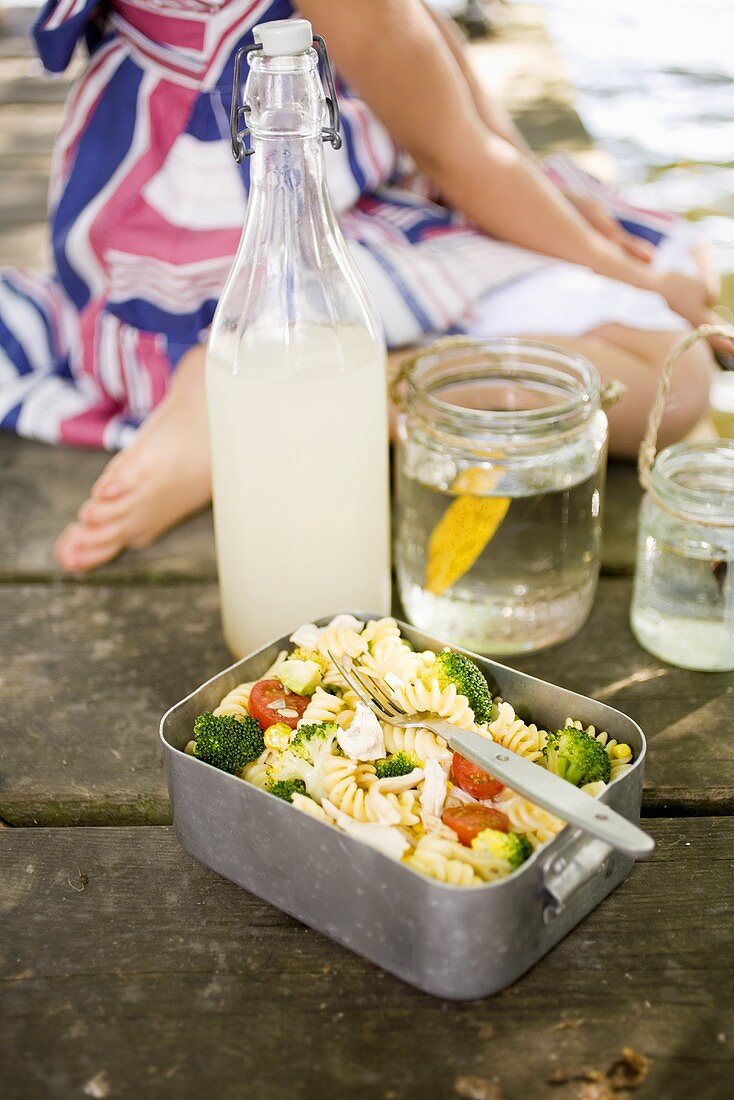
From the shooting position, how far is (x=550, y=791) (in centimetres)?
78

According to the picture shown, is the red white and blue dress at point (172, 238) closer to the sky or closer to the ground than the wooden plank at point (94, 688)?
closer to the sky

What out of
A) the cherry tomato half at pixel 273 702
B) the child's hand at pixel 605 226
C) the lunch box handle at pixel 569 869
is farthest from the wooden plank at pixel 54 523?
the child's hand at pixel 605 226

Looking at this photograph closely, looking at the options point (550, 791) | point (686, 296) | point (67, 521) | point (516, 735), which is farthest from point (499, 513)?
point (686, 296)

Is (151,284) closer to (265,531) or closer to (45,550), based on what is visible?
(45,550)

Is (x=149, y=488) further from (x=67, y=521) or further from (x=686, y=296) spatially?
(x=686, y=296)

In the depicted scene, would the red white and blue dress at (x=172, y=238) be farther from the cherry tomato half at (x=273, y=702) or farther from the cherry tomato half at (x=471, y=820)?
the cherry tomato half at (x=471, y=820)

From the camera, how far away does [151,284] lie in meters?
1.50

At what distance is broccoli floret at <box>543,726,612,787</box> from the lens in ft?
2.74

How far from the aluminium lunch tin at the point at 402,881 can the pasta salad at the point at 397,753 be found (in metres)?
0.02

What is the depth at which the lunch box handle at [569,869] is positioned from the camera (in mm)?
764

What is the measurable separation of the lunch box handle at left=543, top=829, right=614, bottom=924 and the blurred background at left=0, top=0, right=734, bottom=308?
59.4 inches

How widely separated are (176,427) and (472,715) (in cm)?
64

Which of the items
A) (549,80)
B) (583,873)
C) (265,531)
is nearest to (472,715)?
(583,873)

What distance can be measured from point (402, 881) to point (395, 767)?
12 centimetres
